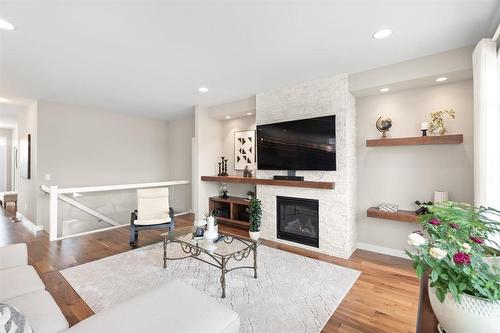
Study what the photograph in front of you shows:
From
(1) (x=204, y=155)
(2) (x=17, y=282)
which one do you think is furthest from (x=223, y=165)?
(2) (x=17, y=282)

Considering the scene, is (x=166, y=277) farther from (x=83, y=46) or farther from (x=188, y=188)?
(x=188, y=188)

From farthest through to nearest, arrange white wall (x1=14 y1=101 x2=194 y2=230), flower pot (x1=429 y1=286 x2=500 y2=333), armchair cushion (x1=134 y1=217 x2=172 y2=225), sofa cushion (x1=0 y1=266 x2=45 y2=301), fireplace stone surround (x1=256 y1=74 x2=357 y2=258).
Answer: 1. white wall (x1=14 y1=101 x2=194 y2=230)
2. armchair cushion (x1=134 y1=217 x2=172 y2=225)
3. fireplace stone surround (x1=256 y1=74 x2=357 y2=258)
4. sofa cushion (x1=0 y1=266 x2=45 y2=301)
5. flower pot (x1=429 y1=286 x2=500 y2=333)

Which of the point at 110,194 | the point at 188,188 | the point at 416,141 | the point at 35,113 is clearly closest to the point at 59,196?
the point at 110,194

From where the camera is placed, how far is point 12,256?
1988 millimetres

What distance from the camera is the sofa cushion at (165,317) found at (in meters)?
1.17

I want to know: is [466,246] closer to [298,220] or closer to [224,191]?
[298,220]

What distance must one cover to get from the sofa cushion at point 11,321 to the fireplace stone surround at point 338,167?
3327 millimetres

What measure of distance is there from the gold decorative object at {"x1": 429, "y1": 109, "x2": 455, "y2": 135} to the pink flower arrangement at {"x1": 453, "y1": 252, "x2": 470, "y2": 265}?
2.94 m

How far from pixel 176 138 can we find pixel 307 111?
4381mm

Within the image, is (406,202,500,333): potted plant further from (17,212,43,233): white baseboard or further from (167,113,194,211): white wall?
(17,212,43,233): white baseboard

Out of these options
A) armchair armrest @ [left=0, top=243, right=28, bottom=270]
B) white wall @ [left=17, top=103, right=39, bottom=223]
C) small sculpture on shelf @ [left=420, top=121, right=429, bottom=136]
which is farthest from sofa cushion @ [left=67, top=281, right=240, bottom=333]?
white wall @ [left=17, top=103, right=39, bottom=223]

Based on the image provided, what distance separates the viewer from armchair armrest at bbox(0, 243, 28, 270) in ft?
6.39

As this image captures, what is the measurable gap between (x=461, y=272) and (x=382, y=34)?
2.40 metres

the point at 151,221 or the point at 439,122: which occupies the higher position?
the point at 439,122
